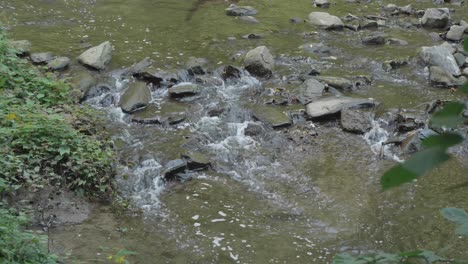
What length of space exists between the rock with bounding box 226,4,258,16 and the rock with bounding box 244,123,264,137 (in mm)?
5665

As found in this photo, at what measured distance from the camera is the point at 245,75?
891 centimetres

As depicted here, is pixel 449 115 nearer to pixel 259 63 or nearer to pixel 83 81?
pixel 83 81

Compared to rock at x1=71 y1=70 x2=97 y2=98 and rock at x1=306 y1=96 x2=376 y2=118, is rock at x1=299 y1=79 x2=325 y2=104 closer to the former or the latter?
rock at x1=306 y1=96 x2=376 y2=118

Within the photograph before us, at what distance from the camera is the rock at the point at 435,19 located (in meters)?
11.6

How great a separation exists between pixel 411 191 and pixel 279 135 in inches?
78.0

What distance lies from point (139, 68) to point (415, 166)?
831cm

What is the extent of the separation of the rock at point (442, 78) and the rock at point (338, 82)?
1378mm

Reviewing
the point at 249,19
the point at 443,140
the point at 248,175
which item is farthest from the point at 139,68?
the point at 443,140

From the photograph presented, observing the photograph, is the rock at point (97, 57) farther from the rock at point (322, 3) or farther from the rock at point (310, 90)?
the rock at point (322, 3)

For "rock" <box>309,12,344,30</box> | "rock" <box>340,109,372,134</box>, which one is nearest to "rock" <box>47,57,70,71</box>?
"rock" <box>340,109,372,134</box>

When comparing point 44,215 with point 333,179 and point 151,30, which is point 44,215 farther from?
point 151,30

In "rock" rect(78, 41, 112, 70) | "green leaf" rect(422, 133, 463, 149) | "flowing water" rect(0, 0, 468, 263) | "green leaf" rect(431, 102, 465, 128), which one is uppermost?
"green leaf" rect(431, 102, 465, 128)

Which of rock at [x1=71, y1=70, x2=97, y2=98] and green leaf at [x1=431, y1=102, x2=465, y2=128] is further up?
green leaf at [x1=431, y1=102, x2=465, y2=128]

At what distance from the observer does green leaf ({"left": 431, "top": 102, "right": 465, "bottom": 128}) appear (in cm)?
83
